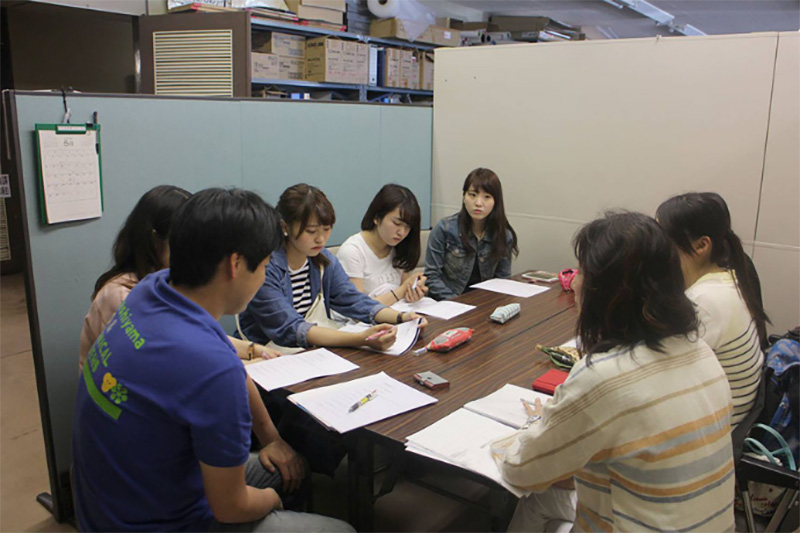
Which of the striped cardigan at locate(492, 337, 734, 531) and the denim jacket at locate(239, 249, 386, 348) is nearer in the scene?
the striped cardigan at locate(492, 337, 734, 531)

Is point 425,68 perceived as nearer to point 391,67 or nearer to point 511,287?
point 391,67

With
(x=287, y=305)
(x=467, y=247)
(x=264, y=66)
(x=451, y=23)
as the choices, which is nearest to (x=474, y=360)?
(x=287, y=305)

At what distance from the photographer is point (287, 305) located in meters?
2.23

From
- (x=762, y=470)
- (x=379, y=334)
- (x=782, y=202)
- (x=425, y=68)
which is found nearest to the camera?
(x=762, y=470)

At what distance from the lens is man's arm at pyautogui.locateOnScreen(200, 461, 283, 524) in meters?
1.17

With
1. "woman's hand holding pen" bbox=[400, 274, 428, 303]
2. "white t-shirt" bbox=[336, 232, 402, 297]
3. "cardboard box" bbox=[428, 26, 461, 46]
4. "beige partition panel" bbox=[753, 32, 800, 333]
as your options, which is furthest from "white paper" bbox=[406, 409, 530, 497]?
"cardboard box" bbox=[428, 26, 461, 46]

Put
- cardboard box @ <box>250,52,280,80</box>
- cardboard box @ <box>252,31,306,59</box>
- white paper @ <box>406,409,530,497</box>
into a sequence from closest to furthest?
white paper @ <box>406,409,530,497</box> → cardboard box @ <box>250,52,280,80</box> → cardboard box @ <box>252,31,306,59</box>

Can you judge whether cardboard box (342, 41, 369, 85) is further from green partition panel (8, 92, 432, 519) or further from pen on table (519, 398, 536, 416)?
pen on table (519, 398, 536, 416)

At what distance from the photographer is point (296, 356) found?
6.55 ft

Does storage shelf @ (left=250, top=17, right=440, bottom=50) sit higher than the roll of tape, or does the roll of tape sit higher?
the roll of tape

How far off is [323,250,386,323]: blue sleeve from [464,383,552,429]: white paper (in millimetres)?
820

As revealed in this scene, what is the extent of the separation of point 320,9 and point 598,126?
2.49 m

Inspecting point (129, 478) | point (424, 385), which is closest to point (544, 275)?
point (424, 385)

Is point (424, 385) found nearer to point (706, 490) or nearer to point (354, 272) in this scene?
point (706, 490)
